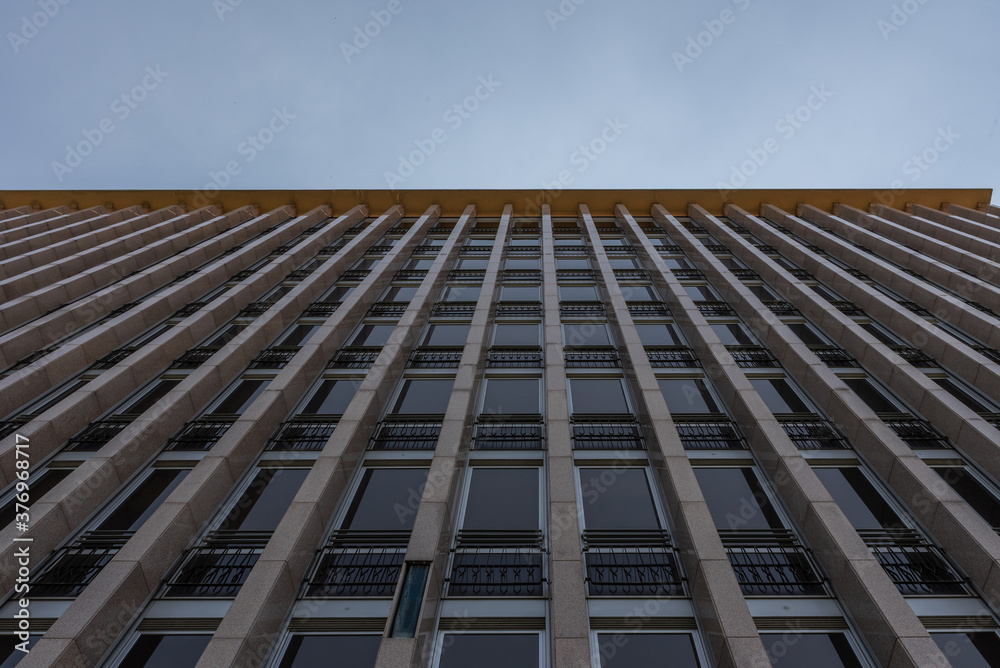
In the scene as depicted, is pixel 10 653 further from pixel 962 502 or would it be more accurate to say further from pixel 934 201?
pixel 934 201

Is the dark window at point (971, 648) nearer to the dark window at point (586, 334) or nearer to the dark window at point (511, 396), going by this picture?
the dark window at point (511, 396)

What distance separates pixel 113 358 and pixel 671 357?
659 inches

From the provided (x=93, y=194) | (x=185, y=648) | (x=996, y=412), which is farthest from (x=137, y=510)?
(x=93, y=194)

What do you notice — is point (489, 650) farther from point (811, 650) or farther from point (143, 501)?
point (143, 501)

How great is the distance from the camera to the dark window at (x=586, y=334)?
18.0m

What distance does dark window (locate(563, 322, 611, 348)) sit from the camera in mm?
18031

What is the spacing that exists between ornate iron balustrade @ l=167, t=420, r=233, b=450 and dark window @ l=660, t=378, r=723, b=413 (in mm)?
11336

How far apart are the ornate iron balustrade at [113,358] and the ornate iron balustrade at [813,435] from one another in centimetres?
1781

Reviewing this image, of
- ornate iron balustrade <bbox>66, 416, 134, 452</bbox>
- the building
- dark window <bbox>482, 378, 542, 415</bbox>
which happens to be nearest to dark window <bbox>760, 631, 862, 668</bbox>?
the building

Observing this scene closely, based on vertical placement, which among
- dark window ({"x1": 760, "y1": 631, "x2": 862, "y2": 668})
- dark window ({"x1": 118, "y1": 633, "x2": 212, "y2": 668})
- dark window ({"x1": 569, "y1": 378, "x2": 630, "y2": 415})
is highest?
dark window ({"x1": 569, "y1": 378, "x2": 630, "y2": 415})

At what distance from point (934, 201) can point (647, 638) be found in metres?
33.0

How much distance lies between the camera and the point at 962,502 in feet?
32.6

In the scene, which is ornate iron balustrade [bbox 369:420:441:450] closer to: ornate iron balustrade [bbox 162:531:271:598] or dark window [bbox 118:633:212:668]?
ornate iron balustrade [bbox 162:531:271:598]

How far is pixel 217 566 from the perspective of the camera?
988cm
